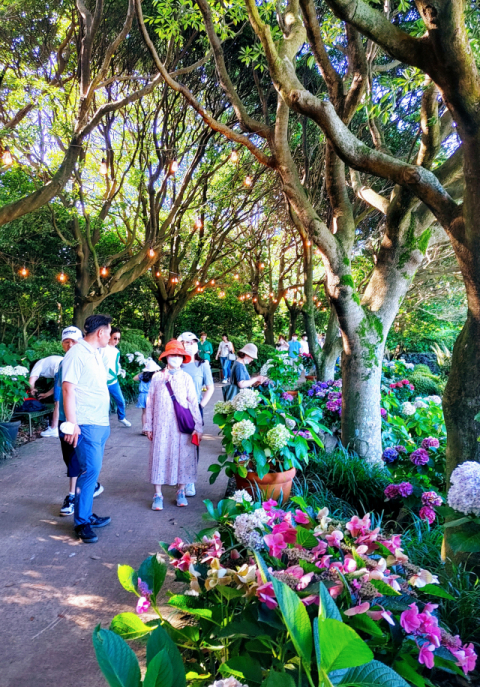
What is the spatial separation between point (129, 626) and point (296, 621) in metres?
0.72

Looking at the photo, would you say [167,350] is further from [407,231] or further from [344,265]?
[407,231]

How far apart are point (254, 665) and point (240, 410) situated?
9.16 feet

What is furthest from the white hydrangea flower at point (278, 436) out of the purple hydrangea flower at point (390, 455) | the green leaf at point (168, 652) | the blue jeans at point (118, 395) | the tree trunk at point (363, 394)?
the blue jeans at point (118, 395)

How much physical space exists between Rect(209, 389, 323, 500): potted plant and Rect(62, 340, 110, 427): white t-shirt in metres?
1.13

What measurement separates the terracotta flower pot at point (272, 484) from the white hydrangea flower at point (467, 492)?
2.38m

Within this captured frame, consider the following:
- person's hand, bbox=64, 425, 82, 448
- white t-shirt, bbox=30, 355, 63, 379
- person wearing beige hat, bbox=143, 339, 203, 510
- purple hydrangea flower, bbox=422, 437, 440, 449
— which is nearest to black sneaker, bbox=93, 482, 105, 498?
person wearing beige hat, bbox=143, 339, 203, 510

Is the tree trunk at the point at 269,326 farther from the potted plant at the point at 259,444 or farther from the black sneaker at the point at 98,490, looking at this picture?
the potted plant at the point at 259,444

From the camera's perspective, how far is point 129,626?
1.47m

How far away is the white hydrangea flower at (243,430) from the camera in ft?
12.8

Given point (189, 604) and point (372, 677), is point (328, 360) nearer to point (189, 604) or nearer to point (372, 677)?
point (189, 604)

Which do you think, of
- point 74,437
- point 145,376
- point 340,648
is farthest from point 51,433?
point 340,648

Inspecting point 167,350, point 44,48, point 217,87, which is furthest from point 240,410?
point 217,87

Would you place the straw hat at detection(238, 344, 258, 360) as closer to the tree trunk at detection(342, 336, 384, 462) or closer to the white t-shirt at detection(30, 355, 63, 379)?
the tree trunk at detection(342, 336, 384, 462)

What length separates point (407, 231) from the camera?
4.80m
